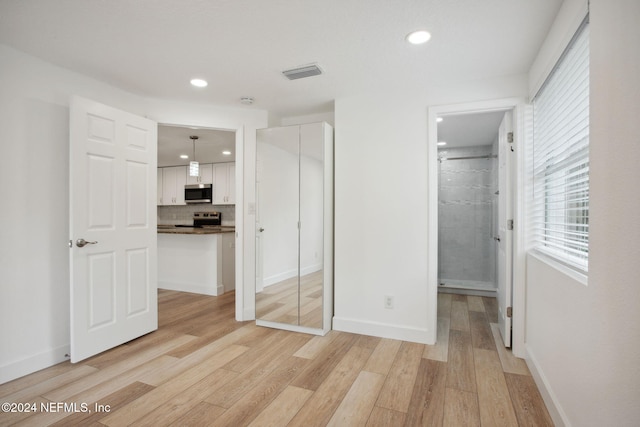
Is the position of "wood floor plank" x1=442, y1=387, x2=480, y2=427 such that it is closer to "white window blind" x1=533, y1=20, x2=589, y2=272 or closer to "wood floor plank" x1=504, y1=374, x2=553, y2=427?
"wood floor plank" x1=504, y1=374, x2=553, y2=427

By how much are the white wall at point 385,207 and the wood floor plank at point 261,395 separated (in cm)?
87

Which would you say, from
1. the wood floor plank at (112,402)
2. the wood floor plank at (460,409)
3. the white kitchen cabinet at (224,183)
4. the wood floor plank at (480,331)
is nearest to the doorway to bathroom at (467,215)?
the wood floor plank at (480,331)

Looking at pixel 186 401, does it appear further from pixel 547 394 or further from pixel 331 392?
pixel 547 394

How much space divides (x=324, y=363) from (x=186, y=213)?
6.33 metres

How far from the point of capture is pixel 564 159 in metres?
1.86

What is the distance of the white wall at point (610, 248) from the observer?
3.41ft

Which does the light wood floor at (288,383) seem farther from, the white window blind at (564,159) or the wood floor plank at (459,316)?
the white window blind at (564,159)

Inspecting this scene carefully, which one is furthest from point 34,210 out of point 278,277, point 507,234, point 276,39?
point 507,234

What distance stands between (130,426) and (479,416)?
6.53 ft

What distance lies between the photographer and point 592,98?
1.33 metres

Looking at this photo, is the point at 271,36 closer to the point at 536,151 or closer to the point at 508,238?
the point at 536,151

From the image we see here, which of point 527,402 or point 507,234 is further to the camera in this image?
point 507,234

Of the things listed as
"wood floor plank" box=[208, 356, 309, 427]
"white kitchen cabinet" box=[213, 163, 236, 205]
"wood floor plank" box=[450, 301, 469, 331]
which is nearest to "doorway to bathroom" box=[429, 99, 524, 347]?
"wood floor plank" box=[450, 301, 469, 331]

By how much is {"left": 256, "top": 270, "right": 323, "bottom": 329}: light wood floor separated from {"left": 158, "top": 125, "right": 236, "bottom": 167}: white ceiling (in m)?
2.16
